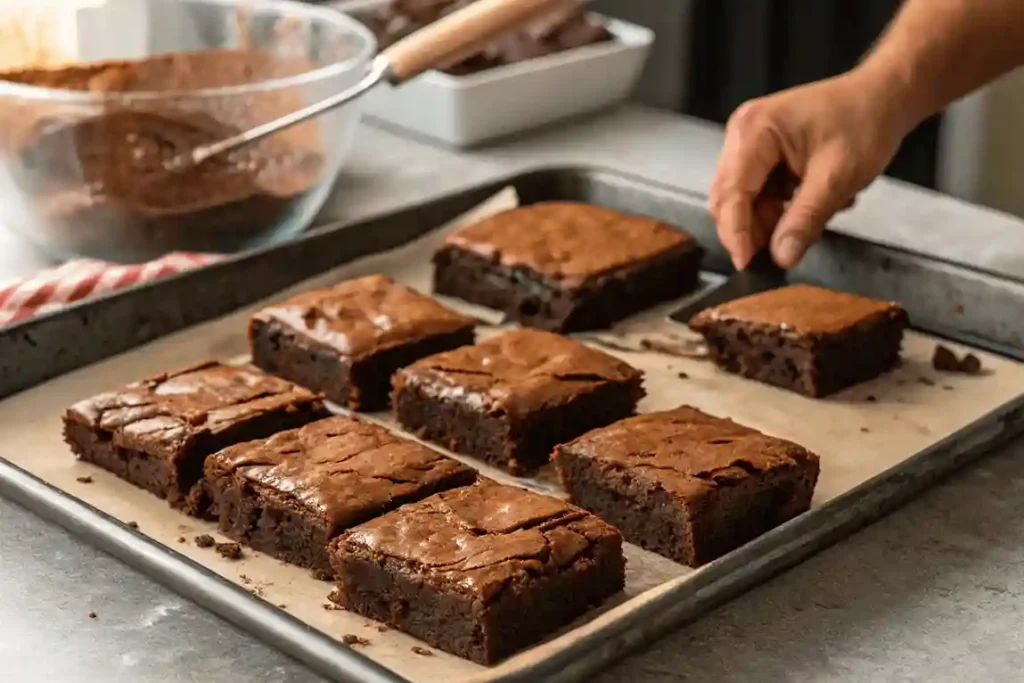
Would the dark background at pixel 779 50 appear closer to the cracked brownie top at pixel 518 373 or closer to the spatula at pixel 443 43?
the spatula at pixel 443 43

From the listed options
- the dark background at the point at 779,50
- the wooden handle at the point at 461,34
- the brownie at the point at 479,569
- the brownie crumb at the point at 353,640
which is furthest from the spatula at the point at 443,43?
the dark background at the point at 779,50

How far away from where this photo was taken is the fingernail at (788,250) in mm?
2182

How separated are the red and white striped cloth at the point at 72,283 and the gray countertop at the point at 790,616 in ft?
1.62

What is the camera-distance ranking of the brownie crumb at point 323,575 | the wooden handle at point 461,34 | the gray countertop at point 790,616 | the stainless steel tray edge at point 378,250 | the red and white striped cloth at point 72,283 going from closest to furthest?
the gray countertop at point 790,616, the brownie crumb at point 323,575, the stainless steel tray edge at point 378,250, the red and white striped cloth at point 72,283, the wooden handle at point 461,34

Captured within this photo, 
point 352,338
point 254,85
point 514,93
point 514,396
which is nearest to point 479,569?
point 514,396

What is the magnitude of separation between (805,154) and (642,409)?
1.59ft

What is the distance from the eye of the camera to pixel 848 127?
86.9 inches

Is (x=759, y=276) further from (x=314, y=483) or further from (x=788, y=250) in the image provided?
(x=314, y=483)

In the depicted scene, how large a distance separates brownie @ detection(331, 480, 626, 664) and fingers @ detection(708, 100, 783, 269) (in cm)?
76

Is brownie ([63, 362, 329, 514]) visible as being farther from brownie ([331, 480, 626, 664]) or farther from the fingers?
the fingers

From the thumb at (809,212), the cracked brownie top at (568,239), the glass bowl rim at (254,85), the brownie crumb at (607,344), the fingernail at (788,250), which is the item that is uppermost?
the glass bowl rim at (254,85)

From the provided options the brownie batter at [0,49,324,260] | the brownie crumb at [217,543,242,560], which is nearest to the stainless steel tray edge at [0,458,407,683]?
the brownie crumb at [217,543,242,560]

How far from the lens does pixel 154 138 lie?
2285mm

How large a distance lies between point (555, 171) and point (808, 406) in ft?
2.41
